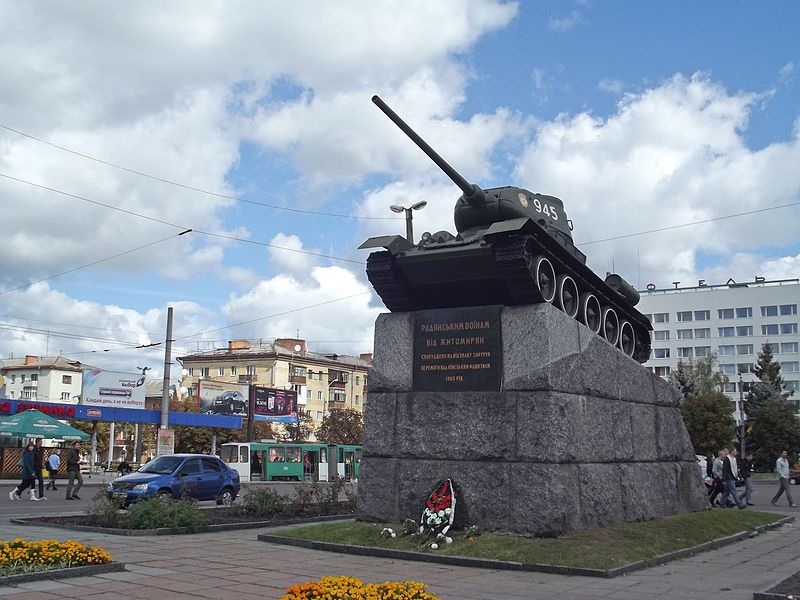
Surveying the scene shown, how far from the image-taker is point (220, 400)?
5053 centimetres

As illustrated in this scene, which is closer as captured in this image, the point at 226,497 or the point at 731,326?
the point at 226,497

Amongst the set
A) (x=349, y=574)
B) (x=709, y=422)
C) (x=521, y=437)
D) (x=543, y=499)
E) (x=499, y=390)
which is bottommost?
(x=349, y=574)

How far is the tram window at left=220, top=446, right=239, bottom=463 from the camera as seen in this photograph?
126 ft

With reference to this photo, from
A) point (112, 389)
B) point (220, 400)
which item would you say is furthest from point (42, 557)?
point (220, 400)

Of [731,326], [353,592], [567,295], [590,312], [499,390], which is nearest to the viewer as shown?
[353,592]

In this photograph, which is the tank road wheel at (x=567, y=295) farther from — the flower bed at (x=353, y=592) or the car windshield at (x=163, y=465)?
the car windshield at (x=163, y=465)

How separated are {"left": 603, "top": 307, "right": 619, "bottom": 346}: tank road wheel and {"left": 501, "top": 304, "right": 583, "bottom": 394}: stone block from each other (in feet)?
11.5

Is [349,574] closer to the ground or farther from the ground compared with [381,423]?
closer to the ground

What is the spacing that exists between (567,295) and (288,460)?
29359 millimetres

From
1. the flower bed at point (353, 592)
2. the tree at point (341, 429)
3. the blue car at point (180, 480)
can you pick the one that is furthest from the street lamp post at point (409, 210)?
the tree at point (341, 429)

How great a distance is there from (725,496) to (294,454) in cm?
2570

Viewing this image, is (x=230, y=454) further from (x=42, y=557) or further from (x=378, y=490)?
(x=42, y=557)

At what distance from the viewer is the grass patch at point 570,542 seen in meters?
9.23

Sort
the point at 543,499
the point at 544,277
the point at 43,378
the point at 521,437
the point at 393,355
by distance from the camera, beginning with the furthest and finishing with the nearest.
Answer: the point at 43,378 < the point at 393,355 < the point at 544,277 < the point at 521,437 < the point at 543,499
